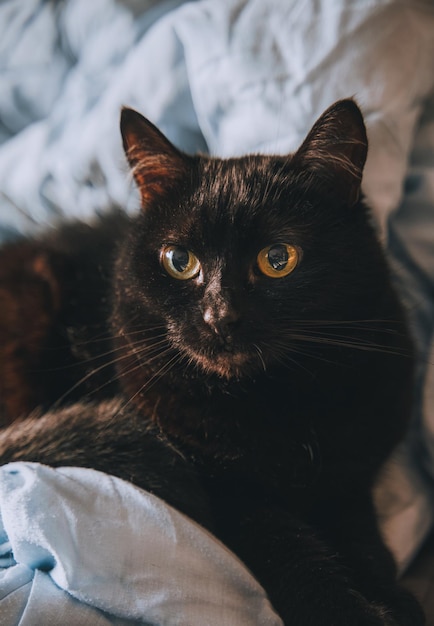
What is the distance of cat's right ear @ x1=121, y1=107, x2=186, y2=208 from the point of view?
885 mm

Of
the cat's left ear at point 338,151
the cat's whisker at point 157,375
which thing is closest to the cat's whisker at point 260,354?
the cat's whisker at point 157,375

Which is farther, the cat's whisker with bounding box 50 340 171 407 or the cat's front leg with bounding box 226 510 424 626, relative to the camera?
the cat's whisker with bounding box 50 340 171 407

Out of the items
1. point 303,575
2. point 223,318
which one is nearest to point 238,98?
point 223,318

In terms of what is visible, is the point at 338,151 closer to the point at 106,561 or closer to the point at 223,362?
the point at 223,362

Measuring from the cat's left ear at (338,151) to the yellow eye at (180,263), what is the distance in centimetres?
20

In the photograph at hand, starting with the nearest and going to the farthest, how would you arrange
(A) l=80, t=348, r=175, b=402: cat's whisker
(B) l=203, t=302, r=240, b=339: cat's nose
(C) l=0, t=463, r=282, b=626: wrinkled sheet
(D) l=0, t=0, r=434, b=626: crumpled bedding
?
(C) l=0, t=463, r=282, b=626: wrinkled sheet < (B) l=203, t=302, r=240, b=339: cat's nose < (A) l=80, t=348, r=175, b=402: cat's whisker < (D) l=0, t=0, r=434, b=626: crumpled bedding

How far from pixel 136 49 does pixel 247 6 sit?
25 centimetres

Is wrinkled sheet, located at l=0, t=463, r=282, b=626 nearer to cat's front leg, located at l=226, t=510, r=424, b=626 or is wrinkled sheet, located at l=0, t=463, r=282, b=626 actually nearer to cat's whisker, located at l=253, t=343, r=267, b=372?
cat's front leg, located at l=226, t=510, r=424, b=626

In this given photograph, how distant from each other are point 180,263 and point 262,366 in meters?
0.18

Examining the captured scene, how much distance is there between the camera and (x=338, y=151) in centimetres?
84

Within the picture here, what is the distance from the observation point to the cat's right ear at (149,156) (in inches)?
34.9

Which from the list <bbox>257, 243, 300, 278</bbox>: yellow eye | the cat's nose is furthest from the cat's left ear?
the cat's nose

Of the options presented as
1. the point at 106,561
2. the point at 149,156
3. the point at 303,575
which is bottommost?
the point at 303,575

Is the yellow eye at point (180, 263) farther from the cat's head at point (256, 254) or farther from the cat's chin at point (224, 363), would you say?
the cat's chin at point (224, 363)
